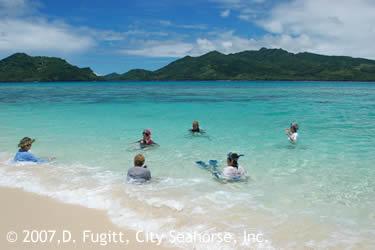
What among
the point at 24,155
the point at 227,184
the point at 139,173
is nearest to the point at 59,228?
the point at 139,173

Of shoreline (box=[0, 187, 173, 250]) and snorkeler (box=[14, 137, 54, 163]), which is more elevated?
snorkeler (box=[14, 137, 54, 163])

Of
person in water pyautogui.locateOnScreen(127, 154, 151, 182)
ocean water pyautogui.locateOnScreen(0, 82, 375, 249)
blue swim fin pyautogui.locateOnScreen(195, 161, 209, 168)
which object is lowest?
ocean water pyautogui.locateOnScreen(0, 82, 375, 249)

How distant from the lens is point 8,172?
13.3 meters

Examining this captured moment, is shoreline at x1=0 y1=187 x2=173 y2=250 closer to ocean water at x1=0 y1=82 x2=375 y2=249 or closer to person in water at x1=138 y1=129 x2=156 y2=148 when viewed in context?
ocean water at x1=0 y1=82 x2=375 y2=249

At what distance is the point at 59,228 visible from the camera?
26.9 feet

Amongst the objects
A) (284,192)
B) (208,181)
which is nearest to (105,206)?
(208,181)

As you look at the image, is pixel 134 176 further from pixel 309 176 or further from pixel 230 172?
pixel 309 176

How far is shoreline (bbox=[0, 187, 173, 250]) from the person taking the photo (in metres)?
7.46

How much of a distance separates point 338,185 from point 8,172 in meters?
12.0

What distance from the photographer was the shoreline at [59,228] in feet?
24.5

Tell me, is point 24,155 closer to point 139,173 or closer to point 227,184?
point 139,173

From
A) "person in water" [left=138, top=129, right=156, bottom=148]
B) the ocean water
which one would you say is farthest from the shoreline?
"person in water" [left=138, top=129, right=156, bottom=148]

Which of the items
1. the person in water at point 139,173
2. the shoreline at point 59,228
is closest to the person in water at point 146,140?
the person in water at point 139,173

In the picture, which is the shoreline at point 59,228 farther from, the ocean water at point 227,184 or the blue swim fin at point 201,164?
the blue swim fin at point 201,164
